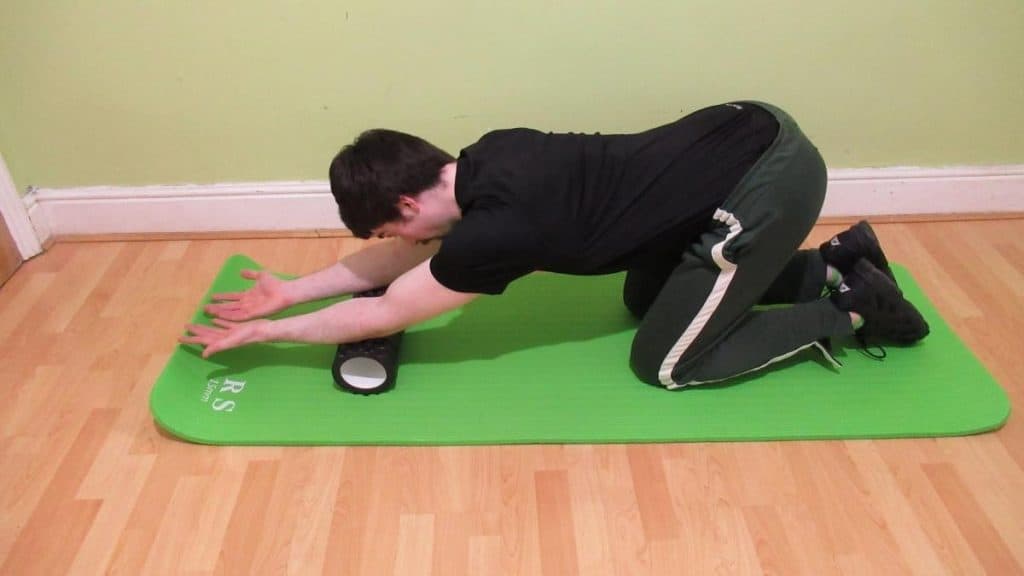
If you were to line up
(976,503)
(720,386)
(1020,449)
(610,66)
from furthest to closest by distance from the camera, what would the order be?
(610,66) < (720,386) < (1020,449) < (976,503)

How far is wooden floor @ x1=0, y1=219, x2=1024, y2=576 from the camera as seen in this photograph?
1.40 meters

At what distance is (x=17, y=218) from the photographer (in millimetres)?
2143

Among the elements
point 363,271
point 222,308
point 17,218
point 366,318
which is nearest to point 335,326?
point 366,318

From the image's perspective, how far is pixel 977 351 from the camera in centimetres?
181

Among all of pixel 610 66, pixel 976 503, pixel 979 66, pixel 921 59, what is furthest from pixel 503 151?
pixel 979 66

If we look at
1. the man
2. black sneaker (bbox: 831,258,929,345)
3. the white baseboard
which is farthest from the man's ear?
black sneaker (bbox: 831,258,929,345)

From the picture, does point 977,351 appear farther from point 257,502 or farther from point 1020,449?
point 257,502

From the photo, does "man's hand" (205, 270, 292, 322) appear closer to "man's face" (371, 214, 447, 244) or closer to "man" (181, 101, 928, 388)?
"man" (181, 101, 928, 388)

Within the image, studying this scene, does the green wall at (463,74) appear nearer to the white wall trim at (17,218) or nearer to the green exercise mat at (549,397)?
the white wall trim at (17,218)

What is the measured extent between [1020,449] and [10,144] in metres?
2.40

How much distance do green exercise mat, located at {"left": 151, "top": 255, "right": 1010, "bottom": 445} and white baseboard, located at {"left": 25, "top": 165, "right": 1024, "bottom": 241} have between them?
17.8 inches

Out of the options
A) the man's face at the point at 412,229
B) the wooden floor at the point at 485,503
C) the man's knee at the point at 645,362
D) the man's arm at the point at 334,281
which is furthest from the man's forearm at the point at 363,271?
the man's knee at the point at 645,362

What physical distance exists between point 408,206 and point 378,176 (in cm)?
8

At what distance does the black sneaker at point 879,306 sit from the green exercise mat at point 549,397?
6cm
